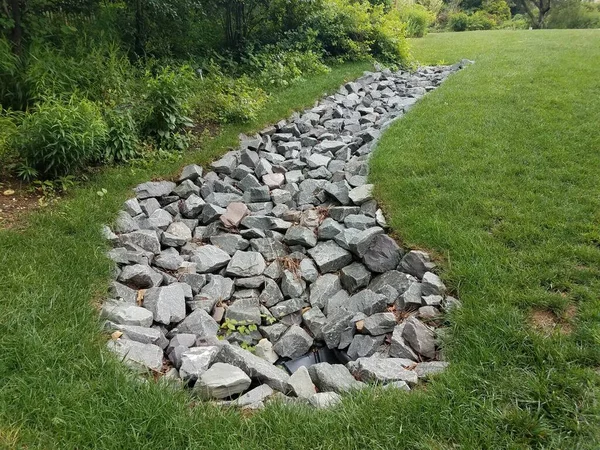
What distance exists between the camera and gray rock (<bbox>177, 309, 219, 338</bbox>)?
3310mm

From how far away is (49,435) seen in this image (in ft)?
6.86

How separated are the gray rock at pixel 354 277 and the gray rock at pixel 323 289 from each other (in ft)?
0.23

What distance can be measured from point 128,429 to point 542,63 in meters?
10.7

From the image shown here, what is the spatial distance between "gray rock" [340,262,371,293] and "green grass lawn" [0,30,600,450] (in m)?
0.51

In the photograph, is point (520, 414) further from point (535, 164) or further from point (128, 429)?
point (535, 164)

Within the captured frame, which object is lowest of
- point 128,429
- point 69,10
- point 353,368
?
point 353,368

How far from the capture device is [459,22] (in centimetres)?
3086

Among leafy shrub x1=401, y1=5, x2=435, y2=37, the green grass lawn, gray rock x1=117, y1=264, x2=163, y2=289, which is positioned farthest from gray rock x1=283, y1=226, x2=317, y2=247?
leafy shrub x1=401, y1=5, x2=435, y2=37

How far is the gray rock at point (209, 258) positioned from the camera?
4090 mm

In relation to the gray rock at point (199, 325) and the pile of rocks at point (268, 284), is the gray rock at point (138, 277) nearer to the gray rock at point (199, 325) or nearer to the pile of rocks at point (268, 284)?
the pile of rocks at point (268, 284)

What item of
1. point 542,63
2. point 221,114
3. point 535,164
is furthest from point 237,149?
point 542,63

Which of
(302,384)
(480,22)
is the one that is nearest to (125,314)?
(302,384)

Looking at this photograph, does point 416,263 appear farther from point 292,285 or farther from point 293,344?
point 293,344

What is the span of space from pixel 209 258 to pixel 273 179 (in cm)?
186
